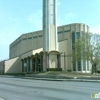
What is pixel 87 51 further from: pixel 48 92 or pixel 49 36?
pixel 48 92

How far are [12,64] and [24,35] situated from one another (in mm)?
22762

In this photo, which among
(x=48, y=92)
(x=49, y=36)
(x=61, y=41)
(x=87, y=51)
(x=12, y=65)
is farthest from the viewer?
(x=12, y=65)

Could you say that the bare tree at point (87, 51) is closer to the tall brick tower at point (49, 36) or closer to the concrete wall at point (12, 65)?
the tall brick tower at point (49, 36)

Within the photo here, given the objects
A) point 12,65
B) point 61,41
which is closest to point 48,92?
point 61,41

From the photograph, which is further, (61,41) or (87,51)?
(61,41)

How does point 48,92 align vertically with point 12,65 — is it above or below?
below

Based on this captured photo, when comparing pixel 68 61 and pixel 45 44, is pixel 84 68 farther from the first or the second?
pixel 45 44

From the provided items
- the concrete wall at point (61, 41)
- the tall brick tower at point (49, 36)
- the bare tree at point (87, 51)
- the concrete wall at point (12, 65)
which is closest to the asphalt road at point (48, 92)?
the bare tree at point (87, 51)

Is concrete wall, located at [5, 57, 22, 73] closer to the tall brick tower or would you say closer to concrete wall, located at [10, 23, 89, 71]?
concrete wall, located at [10, 23, 89, 71]

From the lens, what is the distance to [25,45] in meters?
107

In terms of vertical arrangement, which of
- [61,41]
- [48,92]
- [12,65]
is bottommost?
[48,92]

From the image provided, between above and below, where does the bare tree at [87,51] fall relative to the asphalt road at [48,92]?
above

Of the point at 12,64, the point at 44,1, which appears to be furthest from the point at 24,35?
the point at 44,1

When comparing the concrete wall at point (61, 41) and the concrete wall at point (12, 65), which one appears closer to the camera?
the concrete wall at point (61, 41)
